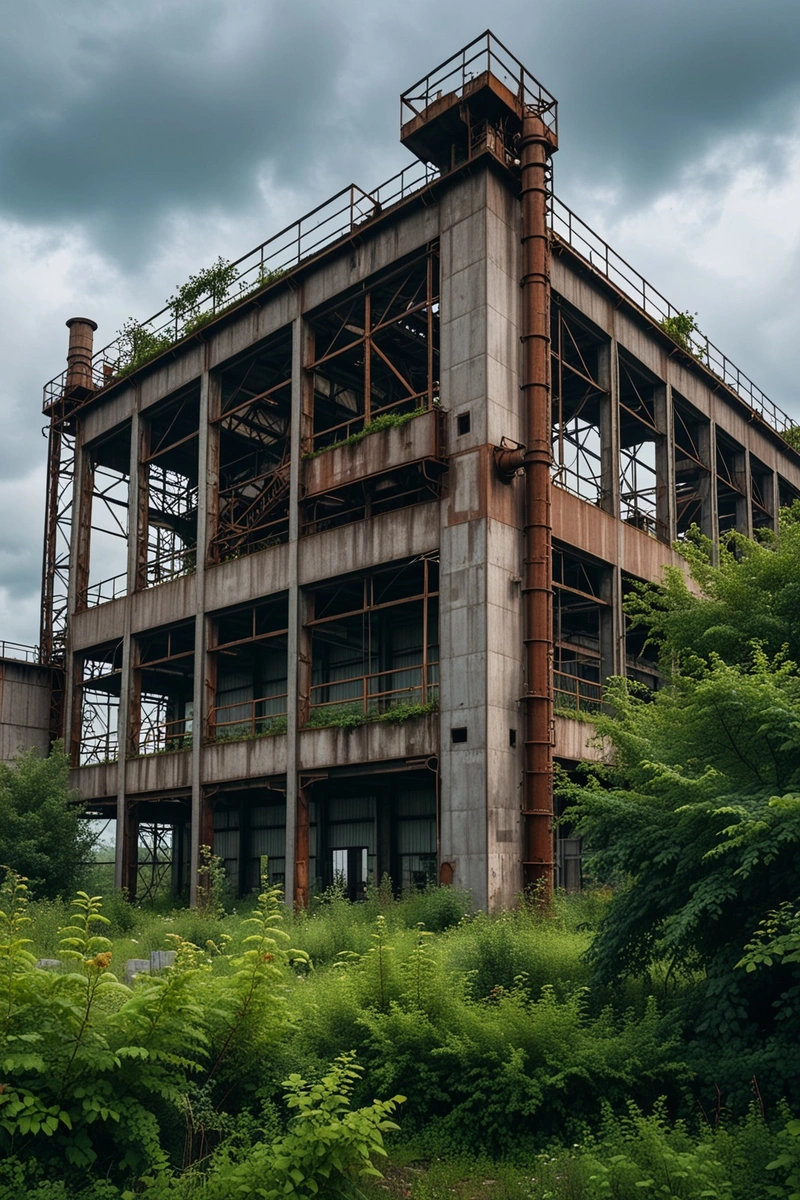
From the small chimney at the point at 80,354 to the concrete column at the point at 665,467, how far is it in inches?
820

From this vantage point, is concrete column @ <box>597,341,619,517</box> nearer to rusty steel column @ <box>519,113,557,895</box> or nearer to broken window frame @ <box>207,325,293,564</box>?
rusty steel column @ <box>519,113,557,895</box>

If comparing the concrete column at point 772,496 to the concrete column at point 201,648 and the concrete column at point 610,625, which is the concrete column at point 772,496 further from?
the concrete column at point 201,648

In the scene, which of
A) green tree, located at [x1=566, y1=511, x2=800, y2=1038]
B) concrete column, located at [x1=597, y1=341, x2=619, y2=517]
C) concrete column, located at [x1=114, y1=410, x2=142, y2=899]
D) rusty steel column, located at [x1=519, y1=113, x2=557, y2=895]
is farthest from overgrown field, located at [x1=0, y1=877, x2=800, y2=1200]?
concrete column, located at [x1=114, y1=410, x2=142, y2=899]

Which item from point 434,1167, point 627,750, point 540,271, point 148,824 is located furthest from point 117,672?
point 434,1167

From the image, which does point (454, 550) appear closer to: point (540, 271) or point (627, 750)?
point (540, 271)

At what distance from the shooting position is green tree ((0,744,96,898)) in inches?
1208

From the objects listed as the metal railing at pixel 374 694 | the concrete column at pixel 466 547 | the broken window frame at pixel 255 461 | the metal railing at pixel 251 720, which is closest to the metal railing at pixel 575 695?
the concrete column at pixel 466 547

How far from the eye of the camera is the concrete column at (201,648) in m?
31.2

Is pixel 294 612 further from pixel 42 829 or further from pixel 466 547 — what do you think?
pixel 42 829

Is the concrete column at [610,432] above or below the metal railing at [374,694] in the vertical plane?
above

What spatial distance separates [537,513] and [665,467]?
31.1ft

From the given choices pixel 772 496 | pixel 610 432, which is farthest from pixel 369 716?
pixel 772 496

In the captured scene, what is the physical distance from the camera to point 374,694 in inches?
1083

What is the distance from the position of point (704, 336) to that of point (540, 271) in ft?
39.3
